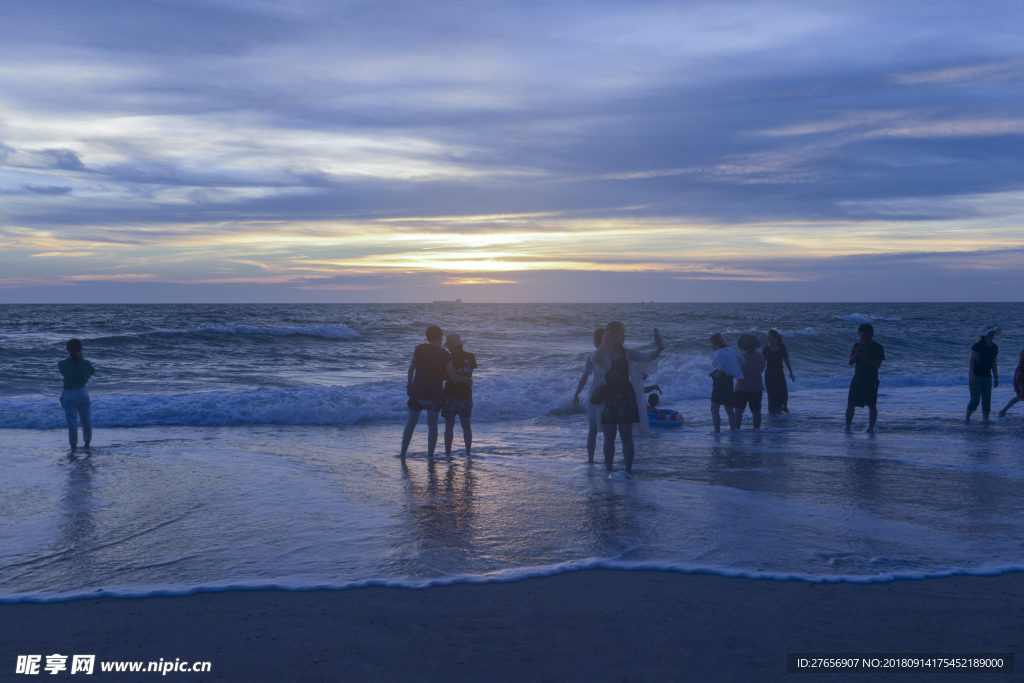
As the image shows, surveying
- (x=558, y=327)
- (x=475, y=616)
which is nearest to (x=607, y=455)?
(x=475, y=616)

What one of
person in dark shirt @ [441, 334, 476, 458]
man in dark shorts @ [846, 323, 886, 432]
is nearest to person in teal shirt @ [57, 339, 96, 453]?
person in dark shirt @ [441, 334, 476, 458]

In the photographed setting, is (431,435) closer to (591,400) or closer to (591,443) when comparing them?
(591,443)

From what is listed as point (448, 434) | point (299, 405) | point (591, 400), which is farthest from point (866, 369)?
point (299, 405)

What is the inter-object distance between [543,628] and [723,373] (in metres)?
7.45

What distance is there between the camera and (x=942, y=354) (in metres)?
29.0

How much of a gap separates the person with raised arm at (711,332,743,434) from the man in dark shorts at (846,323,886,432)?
73.6 inches

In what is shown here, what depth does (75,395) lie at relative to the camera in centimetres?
962

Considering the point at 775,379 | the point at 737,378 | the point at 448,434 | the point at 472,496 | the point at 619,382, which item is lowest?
the point at 472,496

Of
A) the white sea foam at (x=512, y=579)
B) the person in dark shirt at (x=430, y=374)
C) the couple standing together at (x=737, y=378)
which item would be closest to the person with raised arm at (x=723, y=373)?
the couple standing together at (x=737, y=378)

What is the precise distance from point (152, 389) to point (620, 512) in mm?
14916

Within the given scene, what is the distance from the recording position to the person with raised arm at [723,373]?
10.2 m

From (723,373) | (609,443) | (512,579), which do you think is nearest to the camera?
(512,579)

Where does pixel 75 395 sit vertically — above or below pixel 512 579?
above

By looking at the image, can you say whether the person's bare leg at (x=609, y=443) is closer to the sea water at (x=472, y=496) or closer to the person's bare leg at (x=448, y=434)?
the sea water at (x=472, y=496)
